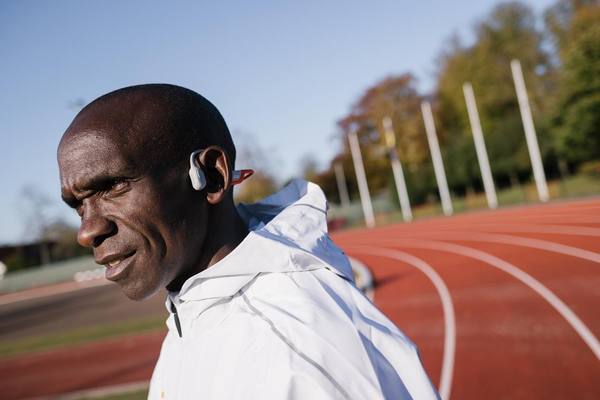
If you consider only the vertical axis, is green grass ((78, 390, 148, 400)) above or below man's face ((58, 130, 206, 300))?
below

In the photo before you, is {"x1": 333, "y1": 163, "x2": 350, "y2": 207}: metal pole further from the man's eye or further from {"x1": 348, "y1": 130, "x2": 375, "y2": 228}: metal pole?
the man's eye

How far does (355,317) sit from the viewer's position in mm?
865

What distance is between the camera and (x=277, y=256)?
92 centimetres

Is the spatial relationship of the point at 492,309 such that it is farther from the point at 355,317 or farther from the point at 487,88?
the point at 487,88

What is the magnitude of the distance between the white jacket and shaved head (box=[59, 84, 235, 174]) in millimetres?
274

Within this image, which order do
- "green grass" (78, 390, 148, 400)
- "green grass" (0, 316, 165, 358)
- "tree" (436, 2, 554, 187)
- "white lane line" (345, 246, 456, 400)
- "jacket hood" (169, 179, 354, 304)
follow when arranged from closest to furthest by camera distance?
"jacket hood" (169, 179, 354, 304) < "white lane line" (345, 246, 456, 400) < "green grass" (78, 390, 148, 400) < "green grass" (0, 316, 165, 358) < "tree" (436, 2, 554, 187)

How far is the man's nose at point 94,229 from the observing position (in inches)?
39.3

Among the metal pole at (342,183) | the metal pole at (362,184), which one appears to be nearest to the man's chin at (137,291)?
the metal pole at (362,184)

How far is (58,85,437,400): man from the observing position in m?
0.77

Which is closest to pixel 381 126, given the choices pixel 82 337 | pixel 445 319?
pixel 82 337

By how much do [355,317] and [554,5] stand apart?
4246cm

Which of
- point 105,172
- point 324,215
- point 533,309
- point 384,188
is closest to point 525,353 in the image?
point 533,309

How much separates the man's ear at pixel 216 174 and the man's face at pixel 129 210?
5cm

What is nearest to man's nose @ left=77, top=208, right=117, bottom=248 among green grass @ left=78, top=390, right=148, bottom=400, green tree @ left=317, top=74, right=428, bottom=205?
green grass @ left=78, top=390, right=148, bottom=400
